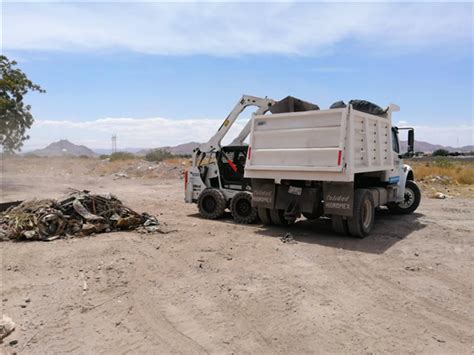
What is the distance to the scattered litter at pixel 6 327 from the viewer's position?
168 inches

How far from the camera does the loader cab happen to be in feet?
38.3

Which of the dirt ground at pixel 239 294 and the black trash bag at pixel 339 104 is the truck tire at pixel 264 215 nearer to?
the dirt ground at pixel 239 294

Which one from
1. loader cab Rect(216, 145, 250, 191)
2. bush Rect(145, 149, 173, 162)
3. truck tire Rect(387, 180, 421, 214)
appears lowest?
truck tire Rect(387, 180, 421, 214)

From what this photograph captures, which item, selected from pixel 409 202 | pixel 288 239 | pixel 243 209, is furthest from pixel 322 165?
pixel 409 202

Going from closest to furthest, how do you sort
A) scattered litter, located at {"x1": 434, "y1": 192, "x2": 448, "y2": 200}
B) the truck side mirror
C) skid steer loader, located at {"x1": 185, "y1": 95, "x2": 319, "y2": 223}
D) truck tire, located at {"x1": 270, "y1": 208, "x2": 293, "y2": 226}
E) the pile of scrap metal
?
1. the pile of scrap metal
2. truck tire, located at {"x1": 270, "y1": 208, "x2": 293, "y2": 226}
3. skid steer loader, located at {"x1": 185, "y1": 95, "x2": 319, "y2": 223}
4. the truck side mirror
5. scattered litter, located at {"x1": 434, "y1": 192, "x2": 448, "y2": 200}

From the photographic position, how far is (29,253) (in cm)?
735

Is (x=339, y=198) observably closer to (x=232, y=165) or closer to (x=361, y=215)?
(x=361, y=215)

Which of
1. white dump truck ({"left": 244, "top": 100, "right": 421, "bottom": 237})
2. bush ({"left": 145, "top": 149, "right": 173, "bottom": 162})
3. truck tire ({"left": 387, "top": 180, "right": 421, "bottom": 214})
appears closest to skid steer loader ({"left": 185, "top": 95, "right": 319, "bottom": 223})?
white dump truck ({"left": 244, "top": 100, "right": 421, "bottom": 237})

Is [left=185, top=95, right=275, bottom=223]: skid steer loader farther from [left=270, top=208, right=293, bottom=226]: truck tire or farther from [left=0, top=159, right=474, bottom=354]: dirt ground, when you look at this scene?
[left=0, top=159, right=474, bottom=354]: dirt ground

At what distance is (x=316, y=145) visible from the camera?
8766 mm

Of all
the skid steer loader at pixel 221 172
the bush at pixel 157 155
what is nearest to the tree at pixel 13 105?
the skid steer loader at pixel 221 172

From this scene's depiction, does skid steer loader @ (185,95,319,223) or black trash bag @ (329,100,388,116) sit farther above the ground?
black trash bag @ (329,100,388,116)

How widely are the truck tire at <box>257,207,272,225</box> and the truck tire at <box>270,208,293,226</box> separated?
0.10 m

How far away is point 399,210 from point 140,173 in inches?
946
